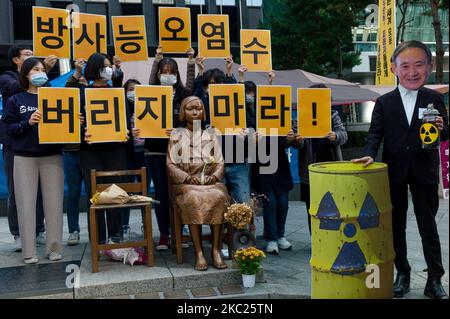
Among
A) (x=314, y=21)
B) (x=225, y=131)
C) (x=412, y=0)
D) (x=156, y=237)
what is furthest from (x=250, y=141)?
(x=412, y=0)

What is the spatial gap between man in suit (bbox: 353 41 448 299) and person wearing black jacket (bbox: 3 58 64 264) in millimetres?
3001

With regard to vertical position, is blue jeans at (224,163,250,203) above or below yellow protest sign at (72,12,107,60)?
below

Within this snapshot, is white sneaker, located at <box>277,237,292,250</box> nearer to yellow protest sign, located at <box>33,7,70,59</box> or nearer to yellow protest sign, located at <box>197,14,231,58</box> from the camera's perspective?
yellow protest sign, located at <box>197,14,231,58</box>

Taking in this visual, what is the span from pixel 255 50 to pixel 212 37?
49 centimetres

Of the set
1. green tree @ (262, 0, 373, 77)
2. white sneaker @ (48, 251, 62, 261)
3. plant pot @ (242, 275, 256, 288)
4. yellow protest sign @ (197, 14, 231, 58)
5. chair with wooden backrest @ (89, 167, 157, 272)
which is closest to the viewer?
plant pot @ (242, 275, 256, 288)

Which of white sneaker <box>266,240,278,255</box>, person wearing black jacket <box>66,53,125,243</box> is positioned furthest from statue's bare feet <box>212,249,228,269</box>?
person wearing black jacket <box>66,53,125,243</box>

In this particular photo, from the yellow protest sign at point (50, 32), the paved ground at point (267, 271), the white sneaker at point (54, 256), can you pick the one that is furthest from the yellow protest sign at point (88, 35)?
the paved ground at point (267, 271)

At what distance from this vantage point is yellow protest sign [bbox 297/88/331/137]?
4.71m

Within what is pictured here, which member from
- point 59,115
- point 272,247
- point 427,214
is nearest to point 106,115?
point 59,115

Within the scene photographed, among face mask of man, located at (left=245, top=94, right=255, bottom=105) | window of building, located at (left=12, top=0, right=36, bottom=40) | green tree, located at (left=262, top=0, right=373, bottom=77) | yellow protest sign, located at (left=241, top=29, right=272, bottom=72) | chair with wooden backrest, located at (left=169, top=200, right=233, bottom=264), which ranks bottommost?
chair with wooden backrest, located at (left=169, top=200, right=233, bottom=264)

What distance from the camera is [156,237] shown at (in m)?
5.90

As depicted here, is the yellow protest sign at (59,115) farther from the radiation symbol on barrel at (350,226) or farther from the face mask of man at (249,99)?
the radiation symbol on barrel at (350,226)

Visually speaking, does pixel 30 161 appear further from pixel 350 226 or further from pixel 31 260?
pixel 350 226

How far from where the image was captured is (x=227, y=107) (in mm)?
4672
